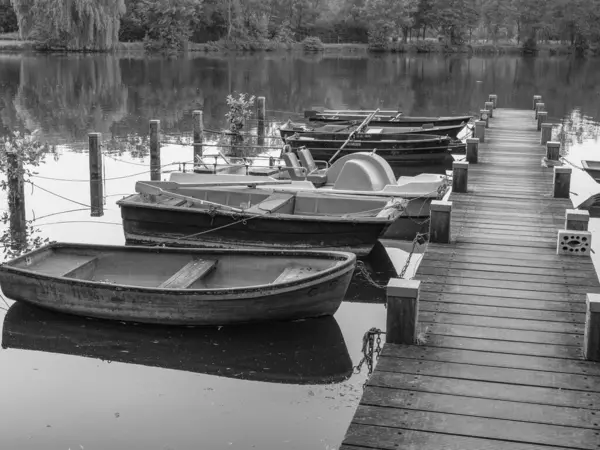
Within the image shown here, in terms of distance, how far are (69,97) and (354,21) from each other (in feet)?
179

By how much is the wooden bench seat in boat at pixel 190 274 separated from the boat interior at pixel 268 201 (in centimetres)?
291

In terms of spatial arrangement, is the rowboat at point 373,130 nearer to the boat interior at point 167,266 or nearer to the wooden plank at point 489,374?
the boat interior at point 167,266

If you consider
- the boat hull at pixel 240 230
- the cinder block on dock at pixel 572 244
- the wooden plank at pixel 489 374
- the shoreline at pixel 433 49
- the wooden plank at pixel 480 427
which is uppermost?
the shoreline at pixel 433 49

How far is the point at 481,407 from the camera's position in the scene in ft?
21.6

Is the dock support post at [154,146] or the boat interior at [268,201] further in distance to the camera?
the dock support post at [154,146]

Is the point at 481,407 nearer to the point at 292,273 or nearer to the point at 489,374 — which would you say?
the point at 489,374

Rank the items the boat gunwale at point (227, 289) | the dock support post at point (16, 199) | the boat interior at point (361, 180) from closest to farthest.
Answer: the boat gunwale at point (227, 289) → the dock support post at point (16, 199) → the boat interior at point (361, 180)

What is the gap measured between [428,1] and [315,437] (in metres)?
81.9

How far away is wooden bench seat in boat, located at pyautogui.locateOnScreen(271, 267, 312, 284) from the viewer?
34.1 feet

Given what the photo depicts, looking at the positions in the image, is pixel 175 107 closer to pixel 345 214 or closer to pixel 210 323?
pixel 345 214

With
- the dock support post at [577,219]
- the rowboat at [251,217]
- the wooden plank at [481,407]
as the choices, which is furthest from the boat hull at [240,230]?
the wooden plank at [481,407]

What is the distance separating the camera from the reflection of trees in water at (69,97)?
29859mm

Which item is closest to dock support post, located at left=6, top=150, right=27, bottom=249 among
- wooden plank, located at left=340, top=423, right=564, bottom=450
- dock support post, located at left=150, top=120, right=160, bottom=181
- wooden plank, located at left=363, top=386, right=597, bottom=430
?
dock support post, located at left=150, top=120, right=160, bottom=181

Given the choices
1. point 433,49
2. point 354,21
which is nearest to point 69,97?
point 433,49
